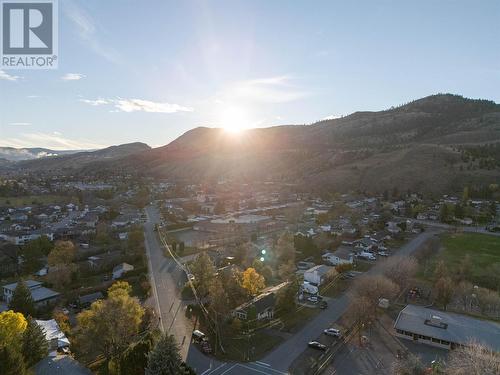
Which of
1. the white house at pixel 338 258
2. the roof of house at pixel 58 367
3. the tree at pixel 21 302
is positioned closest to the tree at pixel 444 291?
the white house at pixel 338 258

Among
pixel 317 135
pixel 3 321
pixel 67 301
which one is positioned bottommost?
pixel 67 301

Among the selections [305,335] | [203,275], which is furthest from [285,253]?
[305,335]

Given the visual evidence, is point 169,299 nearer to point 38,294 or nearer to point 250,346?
point 250,346

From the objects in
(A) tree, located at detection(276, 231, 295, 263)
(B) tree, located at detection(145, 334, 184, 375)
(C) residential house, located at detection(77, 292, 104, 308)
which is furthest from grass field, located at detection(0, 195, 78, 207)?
(B) tree, located at detection(145, 334, 184, 375)

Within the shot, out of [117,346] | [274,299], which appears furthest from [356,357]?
[117,346]

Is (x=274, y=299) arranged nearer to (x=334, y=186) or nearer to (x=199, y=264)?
(x=199, y=264)

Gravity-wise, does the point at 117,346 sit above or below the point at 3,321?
below

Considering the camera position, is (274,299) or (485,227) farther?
(485,227)
